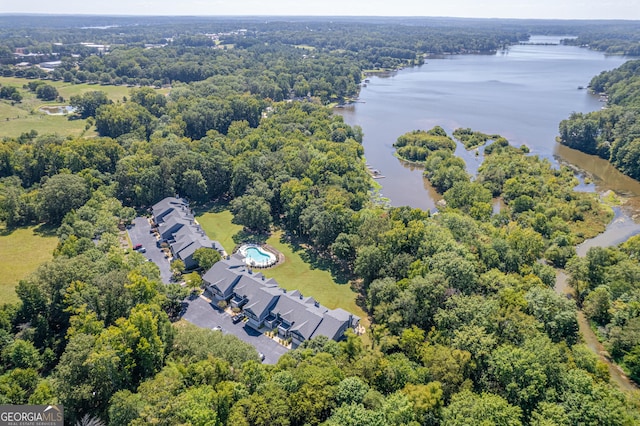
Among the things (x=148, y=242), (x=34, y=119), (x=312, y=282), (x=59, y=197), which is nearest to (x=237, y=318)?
(x=312, y=282)

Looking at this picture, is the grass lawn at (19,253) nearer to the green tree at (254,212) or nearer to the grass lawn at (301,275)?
the grass lawn at (301,275)

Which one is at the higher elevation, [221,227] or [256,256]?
[256,256]

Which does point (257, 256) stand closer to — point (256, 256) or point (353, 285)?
point (256, 256)

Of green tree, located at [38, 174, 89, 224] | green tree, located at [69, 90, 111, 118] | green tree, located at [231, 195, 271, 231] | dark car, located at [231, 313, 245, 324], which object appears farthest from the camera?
green tree, located at [69, 90, 111, 118]

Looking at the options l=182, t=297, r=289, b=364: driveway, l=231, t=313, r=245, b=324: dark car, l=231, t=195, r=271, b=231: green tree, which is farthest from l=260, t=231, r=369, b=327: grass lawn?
l=182, t=297, r=289, b=364: driveway

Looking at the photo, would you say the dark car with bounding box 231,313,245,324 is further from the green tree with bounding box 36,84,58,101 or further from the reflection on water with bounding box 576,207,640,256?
the green tree with bounding box 36,84,58,101

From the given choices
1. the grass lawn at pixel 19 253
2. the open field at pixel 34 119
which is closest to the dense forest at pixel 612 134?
the grass lawn at pixel 19 253

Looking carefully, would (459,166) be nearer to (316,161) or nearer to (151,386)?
(316,161)
